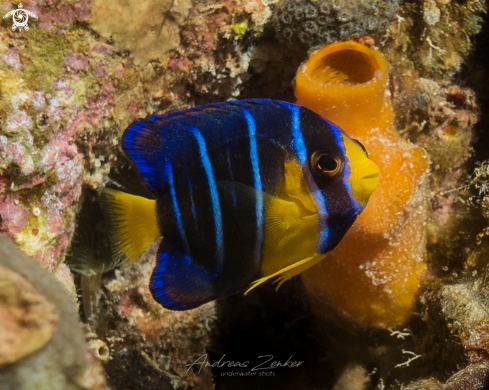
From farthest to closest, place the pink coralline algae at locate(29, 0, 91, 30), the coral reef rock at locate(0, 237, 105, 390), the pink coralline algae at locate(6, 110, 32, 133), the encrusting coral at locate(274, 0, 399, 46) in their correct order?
the encrusting coral at locate(274, 0, 399, 46) < the pink coralline algae at locate(29, 0, 91, 30) < the pink coralline algae at locate(6, 110, 32, 133) < the coral reef rock at locate(0, 237, 105, 390)

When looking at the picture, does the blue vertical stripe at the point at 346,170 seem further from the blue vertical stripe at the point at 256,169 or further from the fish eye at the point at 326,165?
the blue vertical stripe at the point at 256,169

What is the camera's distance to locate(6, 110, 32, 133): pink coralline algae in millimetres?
1857

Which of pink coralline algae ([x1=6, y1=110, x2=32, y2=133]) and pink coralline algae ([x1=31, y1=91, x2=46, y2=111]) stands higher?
pink coralline algae ([x1=31, y1=91, x2=46, y2=111])

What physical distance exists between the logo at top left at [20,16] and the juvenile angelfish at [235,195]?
901 millimetres

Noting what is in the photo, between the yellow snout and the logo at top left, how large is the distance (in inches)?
68.8

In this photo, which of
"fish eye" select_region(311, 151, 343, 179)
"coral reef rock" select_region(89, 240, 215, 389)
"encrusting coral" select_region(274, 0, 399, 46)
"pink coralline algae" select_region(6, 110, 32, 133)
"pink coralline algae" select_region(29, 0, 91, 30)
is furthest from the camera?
"coral reef rock" select_region(89, 240, 215, 389)

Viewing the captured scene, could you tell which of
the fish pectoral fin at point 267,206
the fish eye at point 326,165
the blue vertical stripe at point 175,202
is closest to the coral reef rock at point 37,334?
the blue vertical stripe at point 175,202

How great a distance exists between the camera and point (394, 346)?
2596 millimetres

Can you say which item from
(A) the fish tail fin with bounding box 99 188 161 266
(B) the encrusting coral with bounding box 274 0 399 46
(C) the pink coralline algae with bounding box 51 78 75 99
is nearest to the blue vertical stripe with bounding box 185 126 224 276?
(A) the fish tail fin with bounding box 99 188 161 266

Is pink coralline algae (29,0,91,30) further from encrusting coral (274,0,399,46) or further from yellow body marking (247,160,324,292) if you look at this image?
yellow body marking (247,160,324,292)

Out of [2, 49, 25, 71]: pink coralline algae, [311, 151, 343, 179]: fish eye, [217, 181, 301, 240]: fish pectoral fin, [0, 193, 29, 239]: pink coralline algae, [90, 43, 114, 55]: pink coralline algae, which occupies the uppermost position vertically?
[90, 43, 114, 55]: pink coralline algae

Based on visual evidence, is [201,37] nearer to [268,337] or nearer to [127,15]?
[127,15]

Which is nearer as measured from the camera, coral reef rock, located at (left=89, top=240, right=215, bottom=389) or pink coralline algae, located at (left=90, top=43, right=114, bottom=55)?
pink coralline algae, located at (left=90, top=43, right=114, bottom=55)

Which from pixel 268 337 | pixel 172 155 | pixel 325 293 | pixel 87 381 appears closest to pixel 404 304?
pixel 325 293
